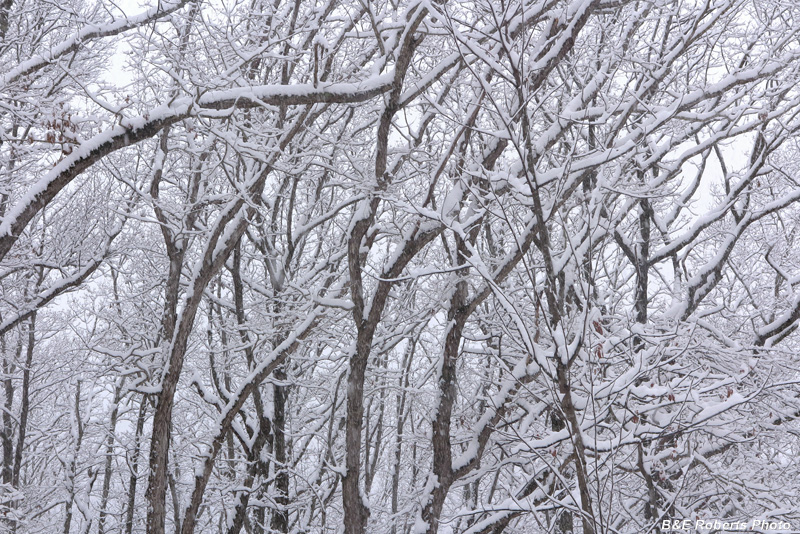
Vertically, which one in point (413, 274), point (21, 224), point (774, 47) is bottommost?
point (413, 274)

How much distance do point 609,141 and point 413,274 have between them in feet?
10.5

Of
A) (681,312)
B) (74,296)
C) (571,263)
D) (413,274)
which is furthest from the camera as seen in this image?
(74,296)

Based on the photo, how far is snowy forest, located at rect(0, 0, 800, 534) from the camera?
13.3 ft

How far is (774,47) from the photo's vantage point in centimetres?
653

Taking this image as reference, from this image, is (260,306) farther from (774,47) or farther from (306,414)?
(774,47)

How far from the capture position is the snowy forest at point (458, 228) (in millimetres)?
4066

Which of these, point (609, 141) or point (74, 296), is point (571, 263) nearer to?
point (609, 141)

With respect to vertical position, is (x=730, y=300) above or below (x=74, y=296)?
below

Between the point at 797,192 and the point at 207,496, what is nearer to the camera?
the point at 797,192

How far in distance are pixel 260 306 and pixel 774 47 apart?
7.66 metres

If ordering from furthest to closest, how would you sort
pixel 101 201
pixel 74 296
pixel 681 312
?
pixel 74 296 → pixel 101 201 → pixel 681 312

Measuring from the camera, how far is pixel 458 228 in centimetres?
351

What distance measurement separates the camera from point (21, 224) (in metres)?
4.61

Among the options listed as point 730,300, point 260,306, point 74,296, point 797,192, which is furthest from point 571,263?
point 74,296
